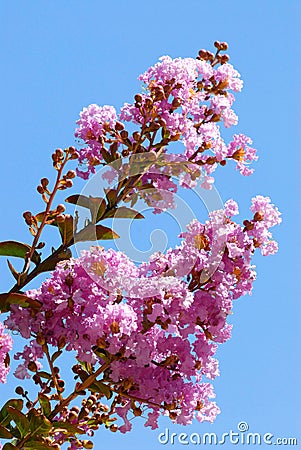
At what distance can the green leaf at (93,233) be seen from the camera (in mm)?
1563

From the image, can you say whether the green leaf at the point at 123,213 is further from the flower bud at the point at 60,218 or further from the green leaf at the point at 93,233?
the flower bud at the point at 60,218

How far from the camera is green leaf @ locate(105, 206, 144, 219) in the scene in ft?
5.31

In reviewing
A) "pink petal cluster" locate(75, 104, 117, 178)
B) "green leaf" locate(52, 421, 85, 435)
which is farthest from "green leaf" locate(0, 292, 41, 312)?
"pink petal cluster" locate(75, 104, 117, 178)

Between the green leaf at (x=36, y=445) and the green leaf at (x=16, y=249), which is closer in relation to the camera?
the green leaf at (x=36, y=445)

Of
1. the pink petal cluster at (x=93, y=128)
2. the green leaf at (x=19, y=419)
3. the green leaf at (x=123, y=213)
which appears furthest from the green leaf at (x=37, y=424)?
the pink petal cluster at (x=93, y=128)

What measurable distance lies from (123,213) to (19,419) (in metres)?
0.51

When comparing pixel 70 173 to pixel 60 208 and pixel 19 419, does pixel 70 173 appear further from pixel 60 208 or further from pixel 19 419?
pixel 19 419

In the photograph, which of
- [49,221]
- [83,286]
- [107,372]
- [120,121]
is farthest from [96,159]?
[107,372]

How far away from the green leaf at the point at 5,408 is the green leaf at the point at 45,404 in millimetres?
66

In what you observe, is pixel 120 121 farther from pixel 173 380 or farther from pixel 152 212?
pixel 173 380

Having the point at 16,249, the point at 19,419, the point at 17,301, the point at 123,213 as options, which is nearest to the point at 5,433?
the point at 19,419

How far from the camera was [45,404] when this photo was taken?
4.87ft

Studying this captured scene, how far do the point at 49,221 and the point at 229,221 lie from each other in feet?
1.30

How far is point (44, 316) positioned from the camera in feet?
4.89
